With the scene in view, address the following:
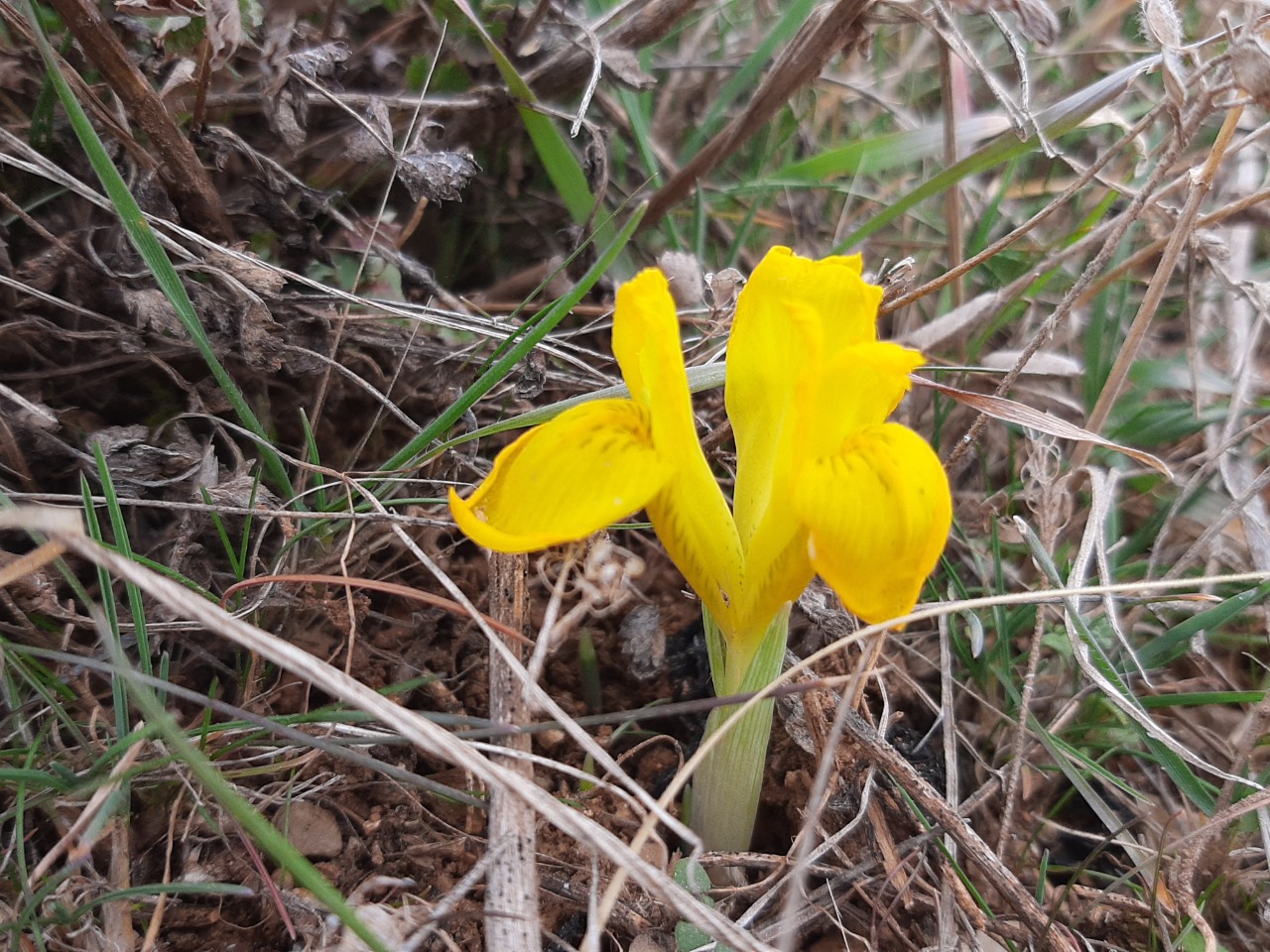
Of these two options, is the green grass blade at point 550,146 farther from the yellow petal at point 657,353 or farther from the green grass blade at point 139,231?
the yellow petal at point 657,353

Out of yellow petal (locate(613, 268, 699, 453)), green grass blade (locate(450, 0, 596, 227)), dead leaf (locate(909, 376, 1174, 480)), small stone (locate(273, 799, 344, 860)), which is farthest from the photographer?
green grass blade (locate(450, 0, 596, 227))

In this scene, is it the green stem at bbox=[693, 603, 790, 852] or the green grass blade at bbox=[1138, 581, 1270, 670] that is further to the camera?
the green grass blade at bbox=[1138, 581, 1270, 670]

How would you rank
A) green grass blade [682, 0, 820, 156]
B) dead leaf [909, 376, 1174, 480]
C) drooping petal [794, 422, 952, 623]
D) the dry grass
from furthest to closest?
green grass blade [682, 0, 820, 156]
dead leaf [909, 376, 1174, 480]
the dry grass
drooping petal [794, 422, 952, 623]

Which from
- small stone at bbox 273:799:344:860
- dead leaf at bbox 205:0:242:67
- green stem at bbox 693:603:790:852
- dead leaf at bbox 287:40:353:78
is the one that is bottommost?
small stone at bbox 273:799:344:860

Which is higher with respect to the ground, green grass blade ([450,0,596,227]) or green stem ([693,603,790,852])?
green grass blade ([450,0,596,227])

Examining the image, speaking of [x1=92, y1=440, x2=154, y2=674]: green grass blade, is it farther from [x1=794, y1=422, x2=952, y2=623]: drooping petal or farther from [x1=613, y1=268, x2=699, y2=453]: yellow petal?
[x1=794, y1=422, x2=952, y2=623]: drooping petal

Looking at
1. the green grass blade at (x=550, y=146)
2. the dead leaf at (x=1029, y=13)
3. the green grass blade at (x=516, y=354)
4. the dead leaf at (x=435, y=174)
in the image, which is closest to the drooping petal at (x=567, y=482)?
the green grass blade at (x=516, y=354)

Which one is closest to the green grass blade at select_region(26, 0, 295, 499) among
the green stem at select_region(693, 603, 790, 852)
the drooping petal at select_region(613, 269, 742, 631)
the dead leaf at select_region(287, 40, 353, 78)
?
the dead leaf at select_region(287, 40, 353, 78)
